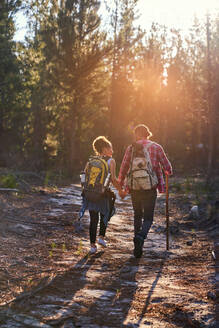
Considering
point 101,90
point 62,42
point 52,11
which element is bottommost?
point 101,90

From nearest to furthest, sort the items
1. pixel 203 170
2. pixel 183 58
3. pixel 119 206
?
pixel 119 206 → pixel 203 170 → pixel 183 58

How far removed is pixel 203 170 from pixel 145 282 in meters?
25.8

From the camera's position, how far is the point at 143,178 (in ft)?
21.5

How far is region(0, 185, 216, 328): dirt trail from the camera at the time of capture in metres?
3.95

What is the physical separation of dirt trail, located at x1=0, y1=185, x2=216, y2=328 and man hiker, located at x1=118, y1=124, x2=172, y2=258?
0.49 metres

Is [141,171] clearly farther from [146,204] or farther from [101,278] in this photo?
[101,278]

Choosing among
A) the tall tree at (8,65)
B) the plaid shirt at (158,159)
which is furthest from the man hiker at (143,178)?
the tall tree at (8,65)

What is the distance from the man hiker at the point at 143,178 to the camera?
655 cm

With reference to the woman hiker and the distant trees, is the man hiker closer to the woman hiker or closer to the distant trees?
the woman hiker

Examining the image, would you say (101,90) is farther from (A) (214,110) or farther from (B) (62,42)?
(A) (214,110)

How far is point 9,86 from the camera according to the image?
64.1 ft

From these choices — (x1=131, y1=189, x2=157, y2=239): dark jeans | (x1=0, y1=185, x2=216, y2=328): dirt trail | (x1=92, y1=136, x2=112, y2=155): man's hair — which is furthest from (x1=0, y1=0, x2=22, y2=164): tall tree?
(x1=131, y1=189, x2=157, y2=239): dark jeans

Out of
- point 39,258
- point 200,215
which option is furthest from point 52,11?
point 39,258

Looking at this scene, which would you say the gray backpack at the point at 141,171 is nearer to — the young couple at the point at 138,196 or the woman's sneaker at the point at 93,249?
the young couple at the point at 138,196
